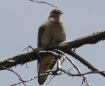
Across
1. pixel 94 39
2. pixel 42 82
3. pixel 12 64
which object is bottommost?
pixel 42 82

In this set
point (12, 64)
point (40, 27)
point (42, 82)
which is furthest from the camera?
point (40, 27)

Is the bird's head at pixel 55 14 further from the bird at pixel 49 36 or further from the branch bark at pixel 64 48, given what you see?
the branch bark at pixel 64 48

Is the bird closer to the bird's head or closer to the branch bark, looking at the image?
the bird's head

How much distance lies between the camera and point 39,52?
16.3 ft

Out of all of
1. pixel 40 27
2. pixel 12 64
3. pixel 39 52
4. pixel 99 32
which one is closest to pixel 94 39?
pixel 99 32

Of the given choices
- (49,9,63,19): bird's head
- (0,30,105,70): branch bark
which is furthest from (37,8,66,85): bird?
(0,30,105,70): branch bark

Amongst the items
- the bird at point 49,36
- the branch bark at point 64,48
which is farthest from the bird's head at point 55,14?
the branch bark at point 64,48

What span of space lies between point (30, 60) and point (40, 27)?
8.21ft

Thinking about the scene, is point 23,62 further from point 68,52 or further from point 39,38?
point 39,38

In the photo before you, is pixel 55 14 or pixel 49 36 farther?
pixel 55 14

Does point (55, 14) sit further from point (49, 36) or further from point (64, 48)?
point (64, 48)

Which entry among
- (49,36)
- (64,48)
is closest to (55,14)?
(49,36)

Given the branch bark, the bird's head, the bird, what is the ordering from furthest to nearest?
the bird's head < the bird < the branch bark

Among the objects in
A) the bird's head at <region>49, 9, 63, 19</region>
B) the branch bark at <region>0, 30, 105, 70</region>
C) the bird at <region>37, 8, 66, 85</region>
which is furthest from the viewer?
the bird's head at <region>49, 9, 63, 19</region>
